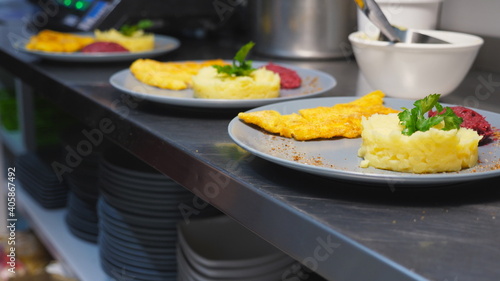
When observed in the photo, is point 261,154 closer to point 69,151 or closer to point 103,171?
point 103,171

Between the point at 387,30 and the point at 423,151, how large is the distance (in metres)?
0.49

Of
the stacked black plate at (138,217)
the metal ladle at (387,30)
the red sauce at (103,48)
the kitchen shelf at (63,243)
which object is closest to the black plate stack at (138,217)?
the stacked black plate at (138,217)

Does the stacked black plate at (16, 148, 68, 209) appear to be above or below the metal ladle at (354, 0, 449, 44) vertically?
below

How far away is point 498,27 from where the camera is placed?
1.60m

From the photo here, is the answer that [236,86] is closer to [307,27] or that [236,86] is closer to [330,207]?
[330,207]

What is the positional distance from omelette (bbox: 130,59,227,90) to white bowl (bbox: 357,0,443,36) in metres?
0.42

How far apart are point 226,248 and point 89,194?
23.8 inches

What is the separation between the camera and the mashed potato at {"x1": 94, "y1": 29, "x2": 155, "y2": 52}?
74.2 inches

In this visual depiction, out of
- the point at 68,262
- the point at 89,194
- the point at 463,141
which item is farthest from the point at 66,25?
the point at 463,141

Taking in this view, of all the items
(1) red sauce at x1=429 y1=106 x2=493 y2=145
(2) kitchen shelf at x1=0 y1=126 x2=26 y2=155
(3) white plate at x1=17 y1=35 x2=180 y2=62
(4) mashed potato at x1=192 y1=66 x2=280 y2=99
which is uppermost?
(1) red sauce at x1=429 y1=106 x2=493 y2=145

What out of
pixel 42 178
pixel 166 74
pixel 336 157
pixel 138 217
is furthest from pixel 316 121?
pixel 42 178

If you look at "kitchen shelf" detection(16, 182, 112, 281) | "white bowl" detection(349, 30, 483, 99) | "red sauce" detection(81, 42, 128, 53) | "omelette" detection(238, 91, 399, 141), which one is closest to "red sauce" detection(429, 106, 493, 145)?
"omelette" detection(238, 91, 399, 141)

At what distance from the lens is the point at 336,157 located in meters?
0.84

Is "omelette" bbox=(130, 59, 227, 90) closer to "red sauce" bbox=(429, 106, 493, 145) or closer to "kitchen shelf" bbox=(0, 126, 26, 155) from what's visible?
"red sauce" bbox=(429, 106, 493, 145)
